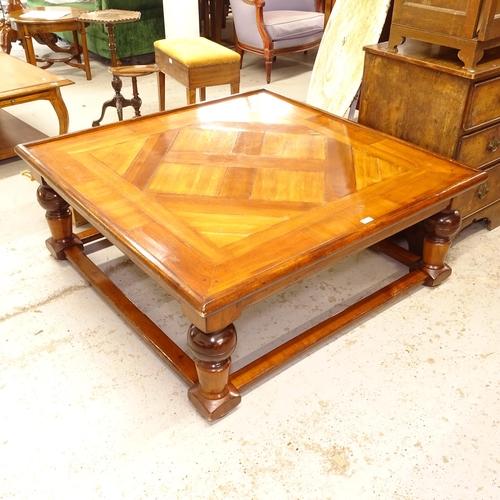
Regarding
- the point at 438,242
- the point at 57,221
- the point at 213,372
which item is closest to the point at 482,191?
the point at 438,242

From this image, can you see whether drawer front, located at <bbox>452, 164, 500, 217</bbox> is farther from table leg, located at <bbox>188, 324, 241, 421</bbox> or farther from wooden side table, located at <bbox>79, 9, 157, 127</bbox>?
wooden side table, located at <bbox>79, 9, 157, 127</bbox>

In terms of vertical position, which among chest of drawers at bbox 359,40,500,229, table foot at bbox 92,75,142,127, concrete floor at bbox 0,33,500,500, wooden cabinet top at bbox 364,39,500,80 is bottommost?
concrete floor at bbox 0,33,500,500

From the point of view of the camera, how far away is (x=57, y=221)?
2031 millimetres

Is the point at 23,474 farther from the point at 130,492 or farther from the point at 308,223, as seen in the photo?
the point at 308,223

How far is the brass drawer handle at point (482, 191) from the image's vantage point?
2105 mm

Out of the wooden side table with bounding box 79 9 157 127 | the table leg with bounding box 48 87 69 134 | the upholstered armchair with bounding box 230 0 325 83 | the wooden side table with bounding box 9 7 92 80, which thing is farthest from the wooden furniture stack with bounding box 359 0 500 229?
the wooden side table with bounding box 9 7 92 80

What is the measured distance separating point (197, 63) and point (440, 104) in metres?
1.64

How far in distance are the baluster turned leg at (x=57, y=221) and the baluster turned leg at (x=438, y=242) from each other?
4.44 feet

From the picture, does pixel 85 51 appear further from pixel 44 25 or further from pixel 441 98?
pixel 441 98

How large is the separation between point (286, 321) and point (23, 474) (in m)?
0.93

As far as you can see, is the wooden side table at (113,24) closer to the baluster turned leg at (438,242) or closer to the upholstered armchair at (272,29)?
the upholstered armchair at (272,29)

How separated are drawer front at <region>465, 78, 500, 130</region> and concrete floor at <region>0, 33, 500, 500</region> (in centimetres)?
58

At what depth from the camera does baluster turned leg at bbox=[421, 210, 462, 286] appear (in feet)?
6.04

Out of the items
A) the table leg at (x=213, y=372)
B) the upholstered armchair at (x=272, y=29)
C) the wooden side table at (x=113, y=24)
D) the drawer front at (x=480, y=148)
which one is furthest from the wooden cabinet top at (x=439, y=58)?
the upholstered armchair at (x=272, y=29)
